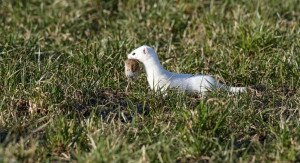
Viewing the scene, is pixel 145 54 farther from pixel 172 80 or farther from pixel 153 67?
pixel 172 80

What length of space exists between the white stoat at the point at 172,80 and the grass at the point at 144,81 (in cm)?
12

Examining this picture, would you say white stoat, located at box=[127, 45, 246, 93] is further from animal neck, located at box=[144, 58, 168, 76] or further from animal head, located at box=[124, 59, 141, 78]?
animal head, located at box=[124, 59, 141, 78]

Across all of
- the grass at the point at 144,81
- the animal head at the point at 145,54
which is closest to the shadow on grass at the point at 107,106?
the grass at the point at 144,81

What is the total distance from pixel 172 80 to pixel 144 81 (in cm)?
50

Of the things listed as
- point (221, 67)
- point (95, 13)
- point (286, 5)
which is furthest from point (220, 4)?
point (221, 67)

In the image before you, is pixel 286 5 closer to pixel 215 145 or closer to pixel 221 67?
pixel 221 67

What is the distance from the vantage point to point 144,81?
255 inches

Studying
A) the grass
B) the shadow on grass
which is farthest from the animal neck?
the shadow on grass

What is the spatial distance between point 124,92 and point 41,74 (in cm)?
72

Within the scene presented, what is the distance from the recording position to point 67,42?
796 cm

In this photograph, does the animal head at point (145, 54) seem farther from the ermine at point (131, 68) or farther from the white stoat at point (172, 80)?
the ermine at point (131, 68)

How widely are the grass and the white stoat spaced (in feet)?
0.39

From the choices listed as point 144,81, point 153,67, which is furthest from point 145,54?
point 144,81

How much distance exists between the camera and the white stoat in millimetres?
6000
